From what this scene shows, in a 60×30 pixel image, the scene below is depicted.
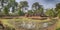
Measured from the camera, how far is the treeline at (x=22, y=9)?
2.02m

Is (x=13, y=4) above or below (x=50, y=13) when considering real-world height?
above

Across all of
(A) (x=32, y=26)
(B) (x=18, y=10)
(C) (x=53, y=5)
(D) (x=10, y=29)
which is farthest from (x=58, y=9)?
(D) (x=10, y=29)

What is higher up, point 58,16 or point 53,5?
point 53,5

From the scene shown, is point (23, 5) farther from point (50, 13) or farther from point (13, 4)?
point (50, 13)

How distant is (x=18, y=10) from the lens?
6.72 ft

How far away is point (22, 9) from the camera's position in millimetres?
2047

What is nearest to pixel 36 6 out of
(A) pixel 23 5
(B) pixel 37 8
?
(B) pixel 37 8

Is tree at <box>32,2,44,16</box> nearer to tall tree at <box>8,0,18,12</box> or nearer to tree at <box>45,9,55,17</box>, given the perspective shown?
tree at <box>45,9,55,17</box>

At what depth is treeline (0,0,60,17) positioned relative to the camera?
2023mm

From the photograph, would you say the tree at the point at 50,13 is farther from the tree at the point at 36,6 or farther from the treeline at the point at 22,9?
the tree at the point at 36,6

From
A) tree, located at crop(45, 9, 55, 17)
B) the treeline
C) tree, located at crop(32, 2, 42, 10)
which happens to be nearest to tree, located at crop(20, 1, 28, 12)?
the treeline

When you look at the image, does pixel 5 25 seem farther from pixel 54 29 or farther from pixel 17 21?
A: pixel 54 29

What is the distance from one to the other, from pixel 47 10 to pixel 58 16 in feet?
0.60

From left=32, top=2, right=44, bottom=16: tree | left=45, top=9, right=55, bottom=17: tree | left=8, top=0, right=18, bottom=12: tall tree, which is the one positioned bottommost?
left=45, top=9, right=55, bottom=17: tree
